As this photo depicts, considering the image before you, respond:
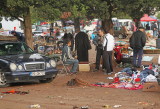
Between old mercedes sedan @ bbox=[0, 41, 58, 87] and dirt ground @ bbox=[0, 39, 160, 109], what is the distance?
0.32 meters

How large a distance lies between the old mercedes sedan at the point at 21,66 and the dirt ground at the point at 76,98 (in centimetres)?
32

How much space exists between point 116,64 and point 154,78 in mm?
7376

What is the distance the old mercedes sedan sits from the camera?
14.0 metres

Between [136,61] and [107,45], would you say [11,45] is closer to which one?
[107,45]

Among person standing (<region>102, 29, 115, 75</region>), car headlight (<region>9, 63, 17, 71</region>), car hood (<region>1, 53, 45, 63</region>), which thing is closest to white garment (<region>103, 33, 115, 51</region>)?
person standing (<region>102, 29, 115, 75</region>)

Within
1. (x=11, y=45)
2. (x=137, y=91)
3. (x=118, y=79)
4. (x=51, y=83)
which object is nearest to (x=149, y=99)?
(x=137, y=91)

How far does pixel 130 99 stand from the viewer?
36.2 ft

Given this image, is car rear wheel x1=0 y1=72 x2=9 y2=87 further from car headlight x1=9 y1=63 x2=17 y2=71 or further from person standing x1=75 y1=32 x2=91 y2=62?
person standing x1=75 y1=32 x2=91 y2=62

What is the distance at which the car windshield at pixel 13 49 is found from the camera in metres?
15.2

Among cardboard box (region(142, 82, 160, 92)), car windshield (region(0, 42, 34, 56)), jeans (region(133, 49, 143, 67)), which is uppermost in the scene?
car windshield (region(0, 42, 34, 56))

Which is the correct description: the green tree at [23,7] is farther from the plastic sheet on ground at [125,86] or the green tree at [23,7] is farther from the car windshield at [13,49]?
the plastic sheet on ground at [125,86]

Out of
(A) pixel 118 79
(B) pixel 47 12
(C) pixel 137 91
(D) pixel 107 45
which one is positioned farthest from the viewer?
(B) pixel 47 12

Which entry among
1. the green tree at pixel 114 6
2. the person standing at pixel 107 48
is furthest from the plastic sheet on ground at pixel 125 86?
the green tree at pixel 114 6

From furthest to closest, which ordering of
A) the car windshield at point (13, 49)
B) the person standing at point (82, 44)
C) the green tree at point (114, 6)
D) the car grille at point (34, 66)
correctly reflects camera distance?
the person standing at point (82, 44) → the green tree at point (114, 6) → the car windshield at point (13, 49) → the car grille at point (34, 66)
